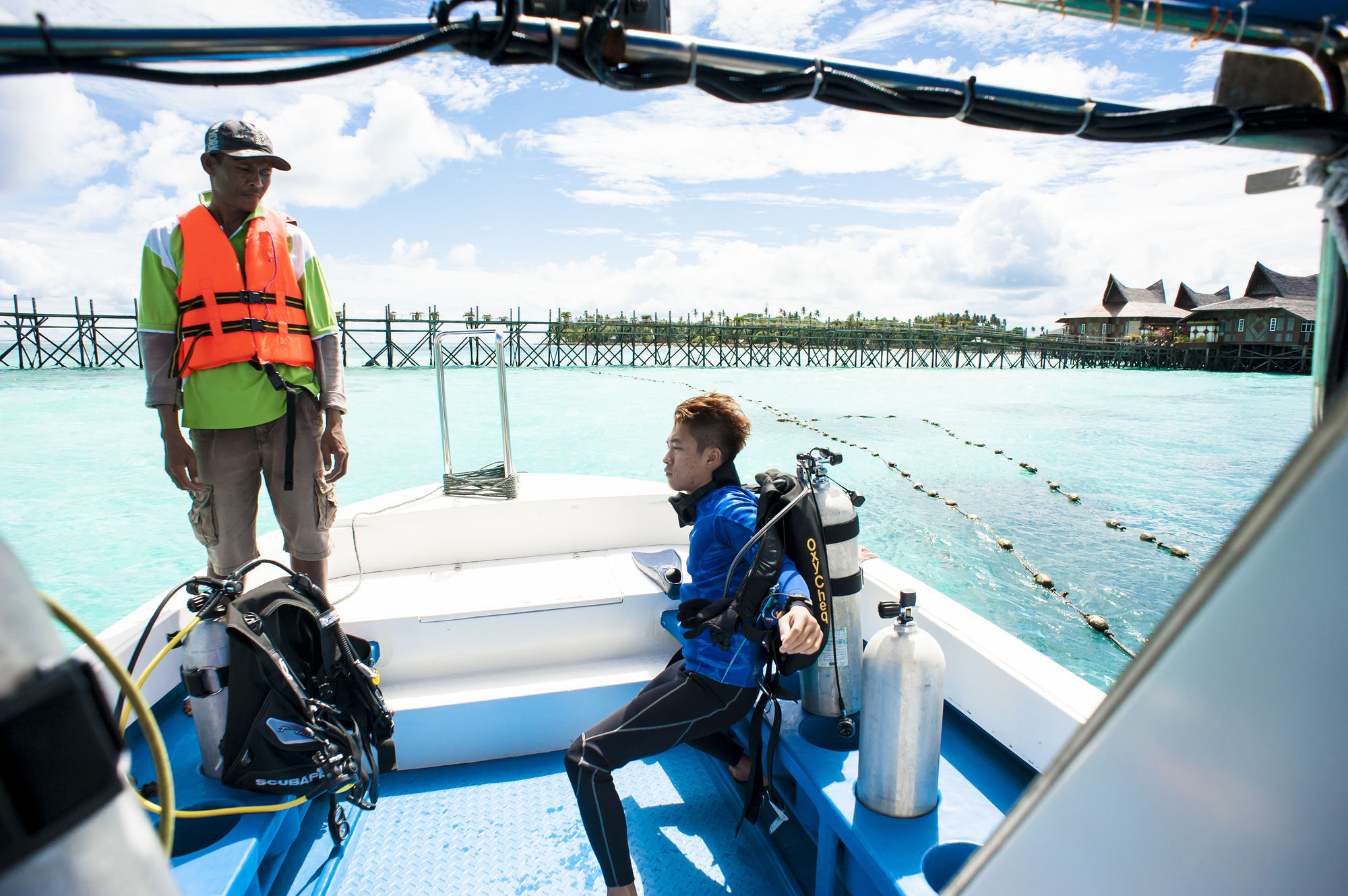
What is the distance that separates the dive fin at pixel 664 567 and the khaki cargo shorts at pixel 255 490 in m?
1.02

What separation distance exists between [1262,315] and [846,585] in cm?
4486

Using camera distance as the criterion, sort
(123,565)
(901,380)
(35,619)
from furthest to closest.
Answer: (901,380) < (123,565) < (35,619)

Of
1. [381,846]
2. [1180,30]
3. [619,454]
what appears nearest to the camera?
[1180,30]

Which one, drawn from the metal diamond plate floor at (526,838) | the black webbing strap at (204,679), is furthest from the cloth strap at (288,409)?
the metal diamond plate floor at (526,838)

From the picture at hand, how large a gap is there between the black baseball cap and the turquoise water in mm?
1073

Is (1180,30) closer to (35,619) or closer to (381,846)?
(35,619)

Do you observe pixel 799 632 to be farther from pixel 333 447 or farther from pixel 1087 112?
pixel 333 447

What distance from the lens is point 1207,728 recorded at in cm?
41

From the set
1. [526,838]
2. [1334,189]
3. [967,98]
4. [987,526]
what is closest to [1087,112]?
[967,98]

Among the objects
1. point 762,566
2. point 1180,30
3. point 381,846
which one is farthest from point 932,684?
point 381,846

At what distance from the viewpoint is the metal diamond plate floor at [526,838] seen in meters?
1.58

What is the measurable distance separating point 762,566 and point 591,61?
0.96 metres

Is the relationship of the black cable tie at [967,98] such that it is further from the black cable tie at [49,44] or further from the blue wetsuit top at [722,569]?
the black cable tie at [49,44]

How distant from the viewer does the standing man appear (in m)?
1.74
